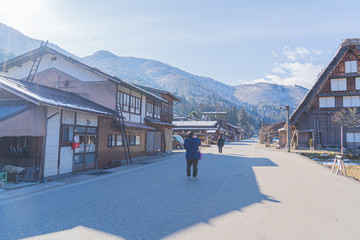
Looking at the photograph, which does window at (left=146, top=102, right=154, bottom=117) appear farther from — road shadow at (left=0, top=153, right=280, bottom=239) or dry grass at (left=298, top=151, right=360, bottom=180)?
dry grass at (left=298, top=151, right=360, bottom=180)

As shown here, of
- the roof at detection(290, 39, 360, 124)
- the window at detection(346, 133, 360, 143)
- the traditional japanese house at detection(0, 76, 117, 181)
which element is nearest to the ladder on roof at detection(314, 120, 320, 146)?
the roof at detection(290, 39, 360, 124)

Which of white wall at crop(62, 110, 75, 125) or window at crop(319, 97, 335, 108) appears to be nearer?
white wall at crop(62, 110, 75, 125)

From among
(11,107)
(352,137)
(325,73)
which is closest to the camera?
(11,107)

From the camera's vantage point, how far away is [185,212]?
16.6 ft

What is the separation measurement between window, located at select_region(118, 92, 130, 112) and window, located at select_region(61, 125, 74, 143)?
17.3 ft

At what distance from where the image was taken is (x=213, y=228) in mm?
4219

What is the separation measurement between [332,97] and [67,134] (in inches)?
1222

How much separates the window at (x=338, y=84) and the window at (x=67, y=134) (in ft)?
101

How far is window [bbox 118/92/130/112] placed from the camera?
1636 cm

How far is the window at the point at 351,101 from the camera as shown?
28469mm

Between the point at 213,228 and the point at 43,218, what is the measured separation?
3428 mm

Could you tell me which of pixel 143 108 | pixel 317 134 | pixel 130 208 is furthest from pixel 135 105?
pixel 317 134

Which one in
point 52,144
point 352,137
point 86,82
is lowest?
point 52,144

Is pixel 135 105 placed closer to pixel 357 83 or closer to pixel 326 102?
pixel 326 102
